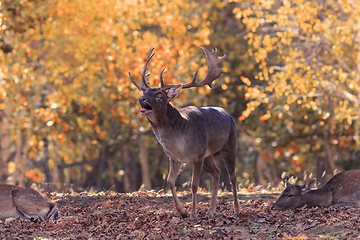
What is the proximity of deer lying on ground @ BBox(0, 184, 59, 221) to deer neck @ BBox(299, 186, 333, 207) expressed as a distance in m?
4.56

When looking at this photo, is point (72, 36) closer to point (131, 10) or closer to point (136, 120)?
point (131, 10)

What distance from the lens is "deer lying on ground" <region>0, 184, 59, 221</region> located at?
9.34 m

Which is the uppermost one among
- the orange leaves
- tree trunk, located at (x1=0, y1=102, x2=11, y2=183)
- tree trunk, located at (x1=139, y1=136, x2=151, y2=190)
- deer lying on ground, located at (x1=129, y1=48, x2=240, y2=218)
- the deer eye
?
the deer eye

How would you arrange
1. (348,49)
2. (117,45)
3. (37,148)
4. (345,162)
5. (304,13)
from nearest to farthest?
(304,13)
(348,49)
(117,45)
(37,148)
(345,162)

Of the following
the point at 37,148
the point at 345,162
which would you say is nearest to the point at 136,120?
the point at 37,148

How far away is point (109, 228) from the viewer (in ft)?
27.0

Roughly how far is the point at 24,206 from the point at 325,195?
5505 millimetres

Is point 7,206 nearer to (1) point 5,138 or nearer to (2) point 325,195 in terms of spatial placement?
(2) point 325,195

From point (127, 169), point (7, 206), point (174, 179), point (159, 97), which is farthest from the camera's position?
point (127, 169)

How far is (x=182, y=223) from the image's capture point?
26.7ft

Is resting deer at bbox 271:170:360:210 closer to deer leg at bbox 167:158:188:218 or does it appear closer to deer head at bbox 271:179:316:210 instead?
deer head at bbox 271:179:316:210

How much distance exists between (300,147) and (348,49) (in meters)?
5.88

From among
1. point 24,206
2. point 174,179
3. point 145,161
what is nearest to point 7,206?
point 24,206

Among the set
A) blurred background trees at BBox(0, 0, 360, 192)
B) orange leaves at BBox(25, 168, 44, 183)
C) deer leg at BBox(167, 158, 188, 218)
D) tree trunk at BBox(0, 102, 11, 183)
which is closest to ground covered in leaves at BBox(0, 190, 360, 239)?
deer leg at BBox(167, 158, 188, 218)
